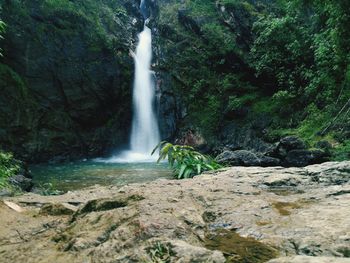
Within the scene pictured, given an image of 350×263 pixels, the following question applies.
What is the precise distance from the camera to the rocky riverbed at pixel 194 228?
1.81 meters

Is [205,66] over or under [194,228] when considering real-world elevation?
over

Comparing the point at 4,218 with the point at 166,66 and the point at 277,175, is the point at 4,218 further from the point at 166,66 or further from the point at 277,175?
the point at 166,66

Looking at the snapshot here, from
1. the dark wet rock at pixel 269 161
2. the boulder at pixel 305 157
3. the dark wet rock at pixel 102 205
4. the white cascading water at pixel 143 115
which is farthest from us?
the white cascading water at pixel 143 115

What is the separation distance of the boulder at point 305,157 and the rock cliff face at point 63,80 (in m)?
13.0

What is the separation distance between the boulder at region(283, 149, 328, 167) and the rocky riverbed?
6.74 meters

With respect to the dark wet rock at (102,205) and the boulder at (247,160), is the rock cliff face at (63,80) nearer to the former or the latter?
the boulder at (247,160)

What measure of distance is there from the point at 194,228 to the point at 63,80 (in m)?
18.5

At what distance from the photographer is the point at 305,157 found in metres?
10.0

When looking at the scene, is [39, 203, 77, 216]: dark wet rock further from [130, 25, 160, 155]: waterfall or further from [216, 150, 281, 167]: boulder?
[130, 25, 160, 155]: waterfall

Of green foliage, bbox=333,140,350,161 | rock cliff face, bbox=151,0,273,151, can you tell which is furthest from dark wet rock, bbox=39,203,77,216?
rock cliff face, bbox=151,0,273,151

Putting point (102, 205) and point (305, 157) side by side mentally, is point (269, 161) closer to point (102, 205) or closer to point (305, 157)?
point (305, 157)

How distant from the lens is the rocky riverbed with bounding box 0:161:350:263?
1.81 metres

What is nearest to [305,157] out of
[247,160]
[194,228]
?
[247,160]

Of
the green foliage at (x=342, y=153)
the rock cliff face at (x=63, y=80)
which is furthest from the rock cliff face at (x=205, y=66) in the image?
the green foliage at (x=342, y=153)
